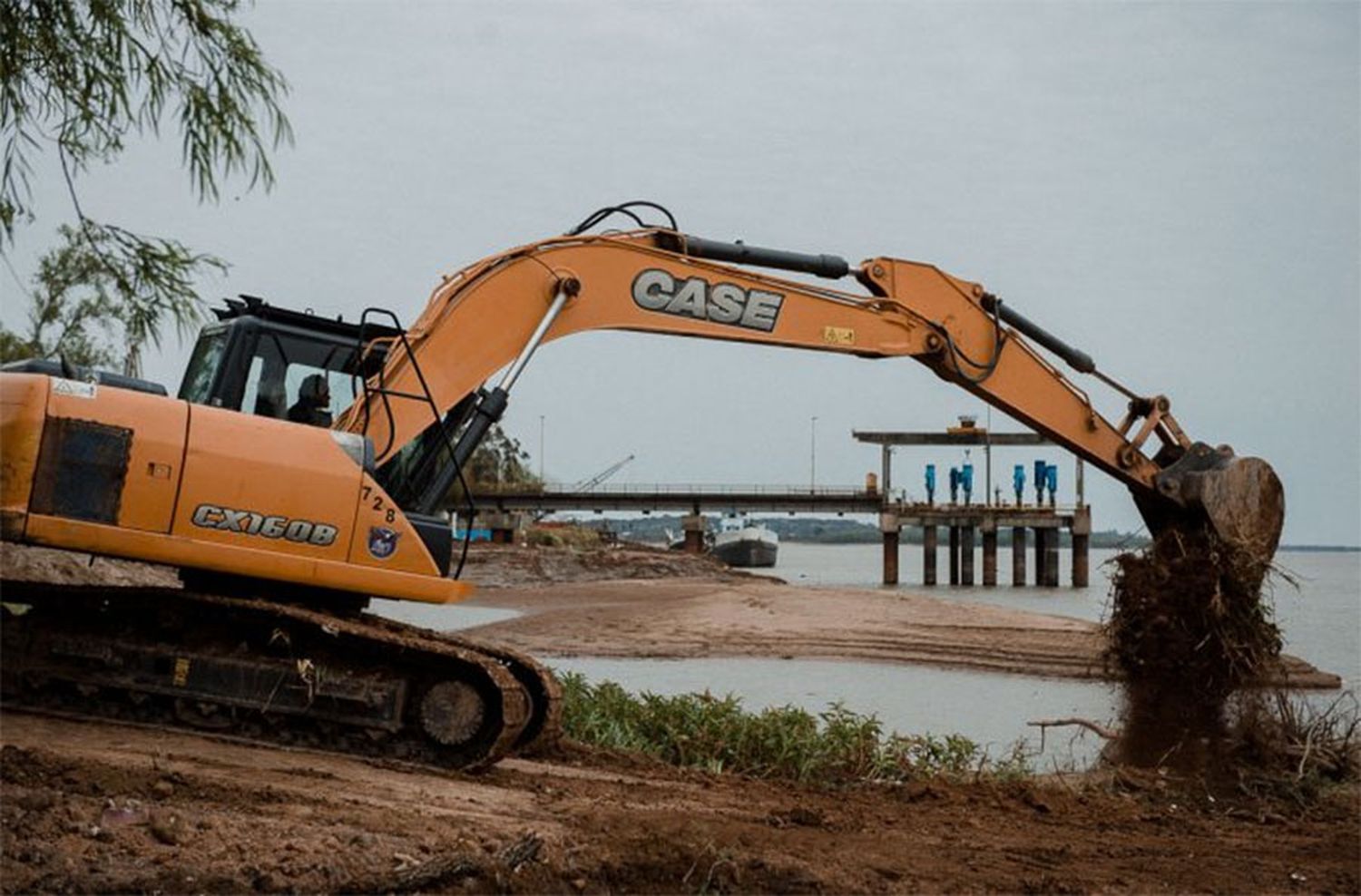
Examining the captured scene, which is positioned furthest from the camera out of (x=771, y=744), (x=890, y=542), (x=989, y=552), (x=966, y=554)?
(x=966, y=554)

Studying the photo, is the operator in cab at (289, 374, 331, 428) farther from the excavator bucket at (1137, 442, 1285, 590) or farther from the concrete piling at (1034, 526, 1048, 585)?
the concrete piling at (1034, 526, 1048, 585)

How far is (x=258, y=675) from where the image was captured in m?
8.13

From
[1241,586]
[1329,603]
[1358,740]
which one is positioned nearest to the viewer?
[1358,740]

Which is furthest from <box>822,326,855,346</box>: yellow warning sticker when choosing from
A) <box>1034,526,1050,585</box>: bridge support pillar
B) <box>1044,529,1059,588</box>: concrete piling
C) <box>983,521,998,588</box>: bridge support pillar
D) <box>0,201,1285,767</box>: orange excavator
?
<box>1044,529,1059,588</box>: concrete piling

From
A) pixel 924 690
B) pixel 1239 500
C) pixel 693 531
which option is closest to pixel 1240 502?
pixel 1239 500

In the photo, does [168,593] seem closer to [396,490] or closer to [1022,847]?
[396,490]

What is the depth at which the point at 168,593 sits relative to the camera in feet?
26.5

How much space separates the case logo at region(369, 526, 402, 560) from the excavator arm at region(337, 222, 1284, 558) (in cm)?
73

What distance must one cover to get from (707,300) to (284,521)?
412 centimetres

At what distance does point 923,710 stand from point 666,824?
774cm

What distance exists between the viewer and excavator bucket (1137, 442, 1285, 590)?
13828mm

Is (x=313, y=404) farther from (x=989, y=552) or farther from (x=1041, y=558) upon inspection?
(x=1041, y=558)

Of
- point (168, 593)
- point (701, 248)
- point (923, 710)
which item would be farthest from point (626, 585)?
point (168, 593)

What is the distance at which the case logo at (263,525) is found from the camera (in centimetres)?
788
